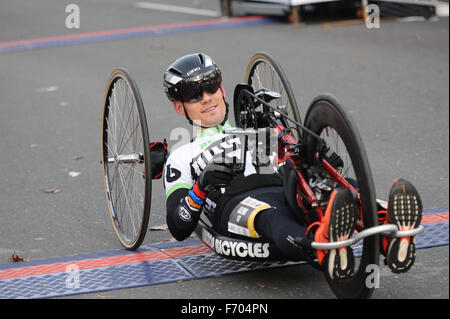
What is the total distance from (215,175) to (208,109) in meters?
0.55

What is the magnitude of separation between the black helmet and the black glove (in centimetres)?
53

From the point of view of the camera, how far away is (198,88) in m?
4.03

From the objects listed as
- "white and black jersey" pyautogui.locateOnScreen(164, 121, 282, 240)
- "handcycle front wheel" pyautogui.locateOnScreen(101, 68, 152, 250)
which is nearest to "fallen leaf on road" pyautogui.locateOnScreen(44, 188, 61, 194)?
"handcycle front wheel" pyautogui.locateOnScreen(101, 68, 152, 250)

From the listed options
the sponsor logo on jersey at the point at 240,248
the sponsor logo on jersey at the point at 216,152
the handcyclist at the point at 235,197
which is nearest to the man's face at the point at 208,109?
the handcyclist at the point at 235,197

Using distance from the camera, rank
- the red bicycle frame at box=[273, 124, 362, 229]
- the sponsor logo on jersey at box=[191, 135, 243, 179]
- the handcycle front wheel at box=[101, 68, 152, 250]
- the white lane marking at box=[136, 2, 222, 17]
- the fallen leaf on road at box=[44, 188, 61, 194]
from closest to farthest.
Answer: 1. the red bicycle frame at box=[273, 124, 362, 229]
2. the sponsor logo on jersey at box=[191, 135, 243, 179]
3. the handcycle front wheel at box=[101, 68, 152, 250]
4. the fallen leaf on road at box=[44, 188, 61, 194]
5. the white lane marking at box=[136, 2, 222, 17]

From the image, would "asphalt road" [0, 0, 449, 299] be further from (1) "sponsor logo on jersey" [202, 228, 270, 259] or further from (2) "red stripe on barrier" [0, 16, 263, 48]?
(2) "red stripe on barrier" [0, 16, 263, 48]

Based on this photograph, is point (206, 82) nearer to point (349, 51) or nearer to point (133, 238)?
point (133, 238)

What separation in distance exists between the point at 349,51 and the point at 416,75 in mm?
1469

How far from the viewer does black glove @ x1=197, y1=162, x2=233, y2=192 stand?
3645 mm

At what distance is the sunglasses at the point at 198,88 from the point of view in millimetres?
4020

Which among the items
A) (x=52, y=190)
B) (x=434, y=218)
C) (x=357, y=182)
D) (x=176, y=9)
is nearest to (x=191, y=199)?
(x=357, y=182)

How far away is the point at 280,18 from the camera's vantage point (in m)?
12.5

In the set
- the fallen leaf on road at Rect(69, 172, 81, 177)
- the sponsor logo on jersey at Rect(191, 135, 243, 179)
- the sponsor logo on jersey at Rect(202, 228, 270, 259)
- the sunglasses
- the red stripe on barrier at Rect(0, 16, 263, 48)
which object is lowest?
the sponsor logo on jersey at Rect(202, 228, 270, 259)
